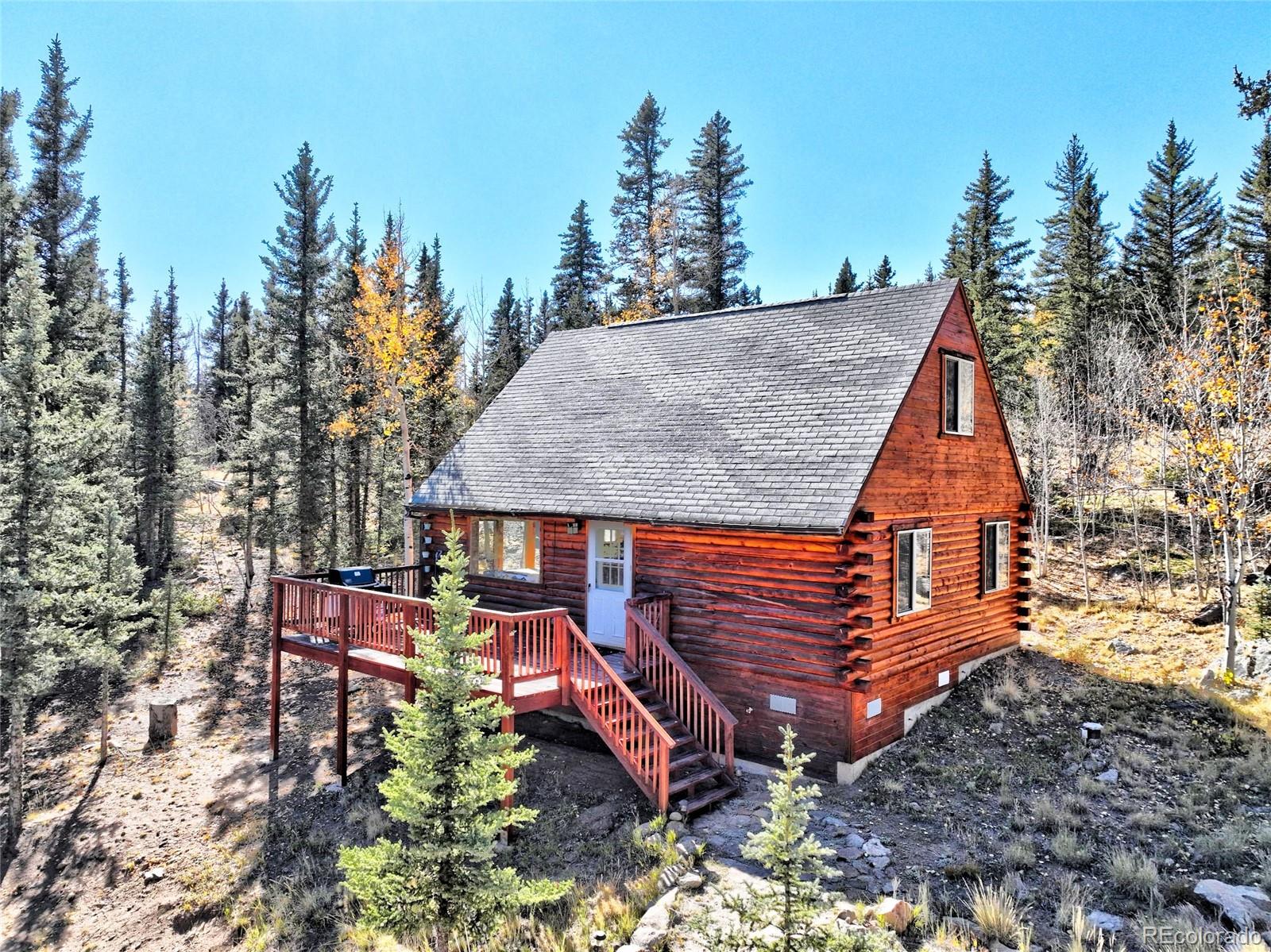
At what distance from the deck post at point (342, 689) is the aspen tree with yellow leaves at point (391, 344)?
808 centimetres

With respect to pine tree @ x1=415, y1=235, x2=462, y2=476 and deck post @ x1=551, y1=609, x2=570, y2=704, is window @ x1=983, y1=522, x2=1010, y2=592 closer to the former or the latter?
deck post @ x1=551, y1=609, x2=570, y2=704

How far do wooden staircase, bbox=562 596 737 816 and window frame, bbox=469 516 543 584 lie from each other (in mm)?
2818

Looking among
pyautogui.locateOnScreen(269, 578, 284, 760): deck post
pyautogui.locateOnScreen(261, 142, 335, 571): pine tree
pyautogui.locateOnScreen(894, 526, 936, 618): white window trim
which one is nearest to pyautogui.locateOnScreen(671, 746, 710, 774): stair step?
pyautogui.locateOnScreen(894, 526, 936, 618): white window trim

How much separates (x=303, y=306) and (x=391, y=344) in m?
4.30

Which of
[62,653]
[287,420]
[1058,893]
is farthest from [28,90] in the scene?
[1058,893]

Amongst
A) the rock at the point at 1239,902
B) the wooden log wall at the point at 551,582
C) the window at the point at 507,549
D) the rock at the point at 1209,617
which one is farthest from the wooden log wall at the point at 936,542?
the window at the point at 507,549

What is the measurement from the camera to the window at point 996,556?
43.5 ft

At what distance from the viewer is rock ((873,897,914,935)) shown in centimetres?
584

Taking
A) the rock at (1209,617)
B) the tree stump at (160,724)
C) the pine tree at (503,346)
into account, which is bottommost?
the tree stump at (160,724)

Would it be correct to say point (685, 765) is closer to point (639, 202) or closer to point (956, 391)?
point (956, 391)

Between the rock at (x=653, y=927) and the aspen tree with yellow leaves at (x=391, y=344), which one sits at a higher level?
the aspen tree with yellow leaves at (x=391, y=344)

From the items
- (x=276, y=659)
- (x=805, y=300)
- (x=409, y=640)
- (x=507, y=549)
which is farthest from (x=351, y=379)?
(x=805, y=300)

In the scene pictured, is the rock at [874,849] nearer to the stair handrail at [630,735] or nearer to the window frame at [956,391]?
the stair handrail at [630,735]

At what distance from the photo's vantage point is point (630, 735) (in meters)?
8.93
